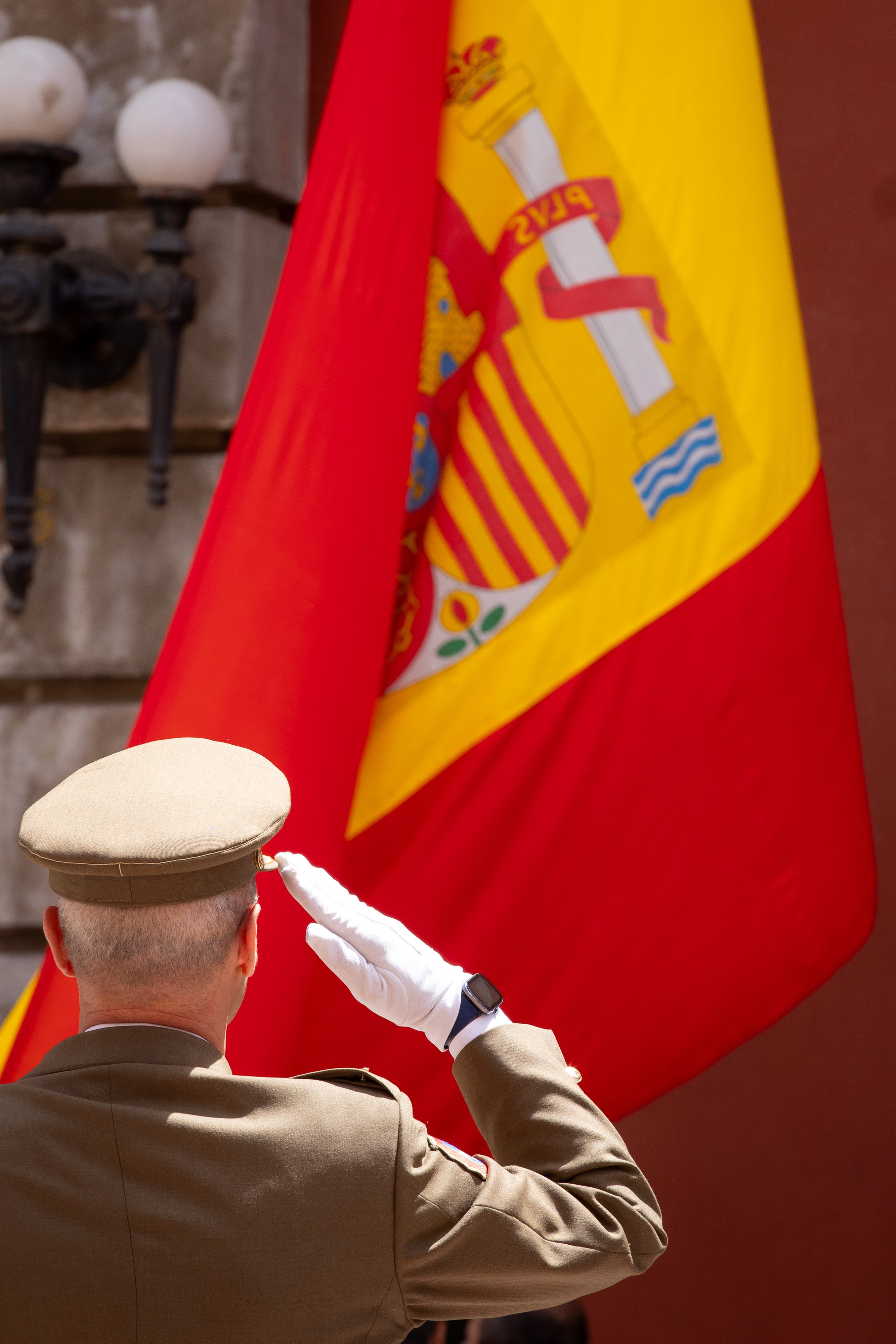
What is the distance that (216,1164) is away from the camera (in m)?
1.02

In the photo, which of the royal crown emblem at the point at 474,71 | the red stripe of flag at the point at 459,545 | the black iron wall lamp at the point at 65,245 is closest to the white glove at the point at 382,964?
the red stripe of flag at the point at 459,545

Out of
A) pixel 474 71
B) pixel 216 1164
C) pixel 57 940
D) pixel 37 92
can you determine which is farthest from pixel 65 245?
pixel 216 1164

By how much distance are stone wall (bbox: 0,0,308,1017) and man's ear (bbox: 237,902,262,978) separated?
1398 millimetres

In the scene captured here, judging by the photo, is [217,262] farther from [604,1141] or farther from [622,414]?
[604,1141]

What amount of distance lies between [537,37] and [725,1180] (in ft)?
5.59

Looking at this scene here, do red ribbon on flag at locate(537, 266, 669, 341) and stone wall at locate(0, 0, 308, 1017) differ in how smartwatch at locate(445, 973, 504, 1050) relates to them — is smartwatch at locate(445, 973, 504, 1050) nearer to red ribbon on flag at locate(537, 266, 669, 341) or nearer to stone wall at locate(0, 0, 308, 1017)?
red ribbon on flag at locate(537, 266, 669, 341)

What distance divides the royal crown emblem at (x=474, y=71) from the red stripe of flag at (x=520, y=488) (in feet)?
1.25

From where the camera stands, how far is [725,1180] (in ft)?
7.61

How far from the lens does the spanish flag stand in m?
1.70

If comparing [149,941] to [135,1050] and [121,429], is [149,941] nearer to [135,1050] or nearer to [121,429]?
[135,1050]

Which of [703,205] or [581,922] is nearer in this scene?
[581,922]

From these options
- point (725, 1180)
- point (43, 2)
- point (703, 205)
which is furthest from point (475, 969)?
point (43, 2)

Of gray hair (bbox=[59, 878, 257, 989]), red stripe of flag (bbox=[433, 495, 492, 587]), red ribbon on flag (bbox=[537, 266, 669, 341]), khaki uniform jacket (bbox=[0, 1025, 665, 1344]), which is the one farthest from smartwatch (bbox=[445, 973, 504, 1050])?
red ribbon on flag (bbox=[537, 266, 669, 341])

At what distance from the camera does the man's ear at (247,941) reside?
1.09 m
